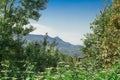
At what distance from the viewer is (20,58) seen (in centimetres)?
3678

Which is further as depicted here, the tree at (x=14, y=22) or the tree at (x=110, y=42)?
the tree at (x=14, y=22)

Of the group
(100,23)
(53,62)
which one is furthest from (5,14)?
(100,23)

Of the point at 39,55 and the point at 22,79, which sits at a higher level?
the point at 39,55

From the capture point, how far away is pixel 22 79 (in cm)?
1128

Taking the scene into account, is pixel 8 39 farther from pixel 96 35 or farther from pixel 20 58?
pixel 96 35

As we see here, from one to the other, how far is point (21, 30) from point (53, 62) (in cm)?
549

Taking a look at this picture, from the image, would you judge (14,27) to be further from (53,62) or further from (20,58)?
(53,62)

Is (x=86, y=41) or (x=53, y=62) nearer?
(x=53, y=62)

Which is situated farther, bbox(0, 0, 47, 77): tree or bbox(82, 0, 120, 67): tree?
bbox(0, 0, 47, 77): tree

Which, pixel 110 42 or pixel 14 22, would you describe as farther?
pixel 14 22

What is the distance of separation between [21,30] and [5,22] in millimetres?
2281

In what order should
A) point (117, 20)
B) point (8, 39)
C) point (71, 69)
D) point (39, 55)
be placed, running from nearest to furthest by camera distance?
point (71, 69)
point (117, 20)
point (8, 39)
point (39, 55)

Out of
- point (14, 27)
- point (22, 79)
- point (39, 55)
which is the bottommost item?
point (22, 79)

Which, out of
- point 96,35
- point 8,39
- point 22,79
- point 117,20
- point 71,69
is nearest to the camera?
point 71,69
